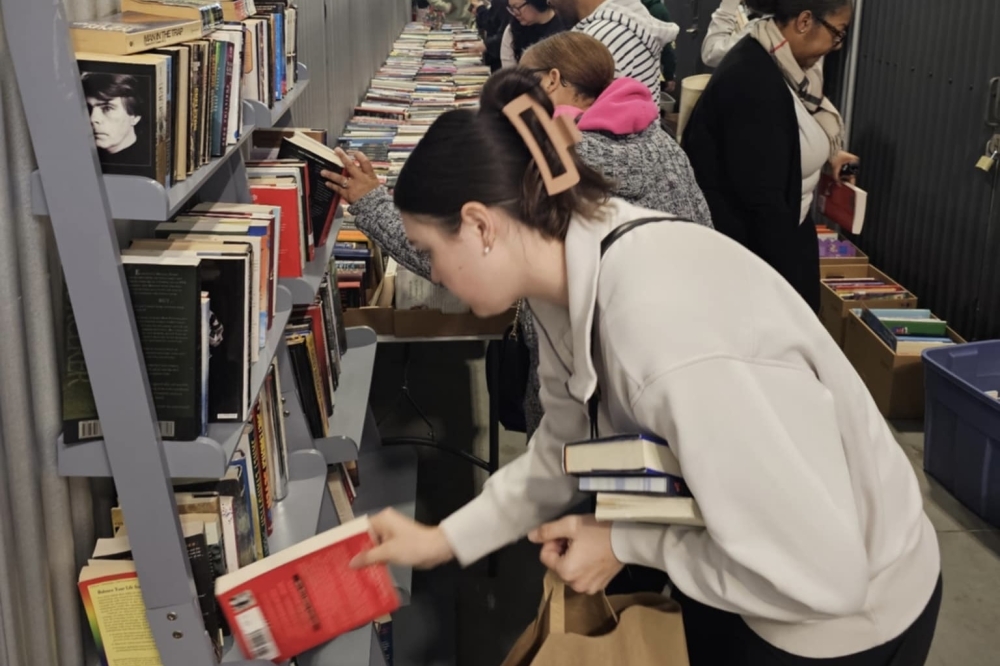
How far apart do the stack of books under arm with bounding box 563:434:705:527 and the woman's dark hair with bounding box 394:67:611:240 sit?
10.8 inches

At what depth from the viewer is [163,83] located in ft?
4.67

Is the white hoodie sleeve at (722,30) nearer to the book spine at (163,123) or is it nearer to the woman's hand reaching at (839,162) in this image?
the woman's hand reaching at (839,162)

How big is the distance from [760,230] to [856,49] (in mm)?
3474

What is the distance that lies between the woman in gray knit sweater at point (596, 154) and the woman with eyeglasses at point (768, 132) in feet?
1.37

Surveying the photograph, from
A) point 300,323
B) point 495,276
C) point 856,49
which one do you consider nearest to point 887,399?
point 856,49

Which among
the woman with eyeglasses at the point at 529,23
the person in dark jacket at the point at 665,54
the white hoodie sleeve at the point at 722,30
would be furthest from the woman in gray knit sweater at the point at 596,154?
the person in dark jacket at the point at 665,54

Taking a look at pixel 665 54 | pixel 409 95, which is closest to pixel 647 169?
pixel 409 95

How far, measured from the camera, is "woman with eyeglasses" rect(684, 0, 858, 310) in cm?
275

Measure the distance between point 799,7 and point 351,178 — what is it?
4.40 ft

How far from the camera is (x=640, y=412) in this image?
117 centimetres

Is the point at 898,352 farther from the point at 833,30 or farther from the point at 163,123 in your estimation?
the point at 163,123

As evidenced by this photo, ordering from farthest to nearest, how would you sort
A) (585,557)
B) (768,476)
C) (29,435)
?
(29,435), (585,557), (768,476)

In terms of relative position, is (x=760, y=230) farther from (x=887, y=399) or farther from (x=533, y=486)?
(x=887, y=399)

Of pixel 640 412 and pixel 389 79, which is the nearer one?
pixel 640 412
